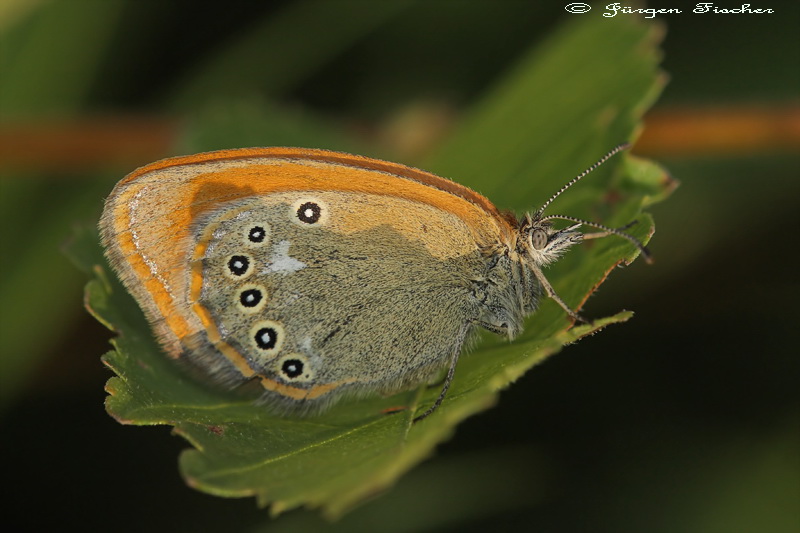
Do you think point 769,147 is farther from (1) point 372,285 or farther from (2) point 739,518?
(1) point 372,285

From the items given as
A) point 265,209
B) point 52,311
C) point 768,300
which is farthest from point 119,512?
point 768,300

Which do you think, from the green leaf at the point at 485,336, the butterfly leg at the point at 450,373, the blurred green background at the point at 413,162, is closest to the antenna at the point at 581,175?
the green leaf at the point at 485,336

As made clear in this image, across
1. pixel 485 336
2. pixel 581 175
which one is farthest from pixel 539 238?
pixel 485 336

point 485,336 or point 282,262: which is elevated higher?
point 485,336

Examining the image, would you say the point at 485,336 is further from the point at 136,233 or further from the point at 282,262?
the point at 136,233

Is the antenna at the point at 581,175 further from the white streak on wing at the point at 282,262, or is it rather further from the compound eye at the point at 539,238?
the white streak on wing at the point at 282,262

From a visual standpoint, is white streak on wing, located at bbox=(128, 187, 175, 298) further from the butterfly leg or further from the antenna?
the antenna
